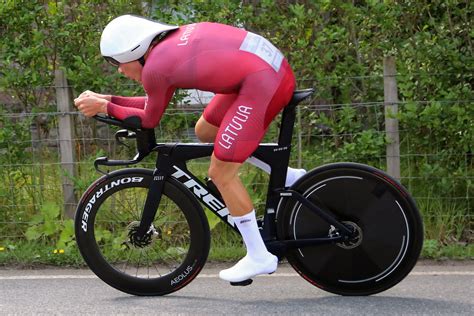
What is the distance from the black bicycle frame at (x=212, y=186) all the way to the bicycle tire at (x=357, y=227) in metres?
0.04

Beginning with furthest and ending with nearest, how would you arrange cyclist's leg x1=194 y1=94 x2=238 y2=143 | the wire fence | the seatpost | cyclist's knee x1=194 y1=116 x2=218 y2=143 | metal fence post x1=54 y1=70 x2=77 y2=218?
1. metal fence post x1=54 y1=70 x2=77 y2=218
2. the wire fence
3. cyclist's knee x1=194 y1=116 x2=218 y2=143
4. cyclist's leg x1=194 y1=94 x2=238 y2=143
5. the seatpost

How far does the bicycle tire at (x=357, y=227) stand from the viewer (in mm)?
5344

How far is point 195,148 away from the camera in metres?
5.42

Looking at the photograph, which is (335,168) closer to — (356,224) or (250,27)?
(356,224)

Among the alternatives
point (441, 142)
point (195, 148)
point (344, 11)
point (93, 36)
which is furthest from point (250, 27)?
point (195, 148)

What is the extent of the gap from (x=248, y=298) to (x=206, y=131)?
3.42 ft

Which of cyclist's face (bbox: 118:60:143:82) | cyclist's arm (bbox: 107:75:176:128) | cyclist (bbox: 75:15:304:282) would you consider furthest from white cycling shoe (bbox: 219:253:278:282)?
cyclist's face (bbox: 118:60:143:82)

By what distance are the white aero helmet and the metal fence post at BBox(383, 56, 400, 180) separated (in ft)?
8.14

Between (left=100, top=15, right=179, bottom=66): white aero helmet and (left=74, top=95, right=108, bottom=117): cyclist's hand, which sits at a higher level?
(left=100, top=15, right=179, bottom=66): white aero helmet

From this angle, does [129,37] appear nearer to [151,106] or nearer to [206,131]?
[151,106]

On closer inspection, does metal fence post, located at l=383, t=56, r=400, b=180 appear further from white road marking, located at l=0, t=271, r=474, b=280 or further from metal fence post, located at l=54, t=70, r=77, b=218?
metal fence post, located at l=54, t=70, r=77, b=218

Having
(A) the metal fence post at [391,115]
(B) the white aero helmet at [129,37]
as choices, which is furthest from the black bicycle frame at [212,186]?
(A) the metal fence post at [391,115]

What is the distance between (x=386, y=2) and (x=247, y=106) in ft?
8.55

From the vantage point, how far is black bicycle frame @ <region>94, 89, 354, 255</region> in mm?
5359
